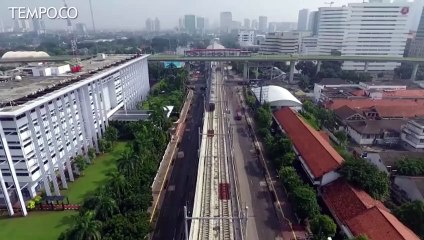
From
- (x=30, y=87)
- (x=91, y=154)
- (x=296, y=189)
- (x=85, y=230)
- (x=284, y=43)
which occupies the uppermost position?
(x=284, y=43)

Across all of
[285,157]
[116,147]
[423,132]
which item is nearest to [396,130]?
[423,132]

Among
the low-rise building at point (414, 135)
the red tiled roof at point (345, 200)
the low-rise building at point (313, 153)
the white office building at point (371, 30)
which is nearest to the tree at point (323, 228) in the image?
the red tiled roof at point (345, 200)

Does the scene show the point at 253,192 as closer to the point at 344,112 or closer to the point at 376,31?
the point at 344,112

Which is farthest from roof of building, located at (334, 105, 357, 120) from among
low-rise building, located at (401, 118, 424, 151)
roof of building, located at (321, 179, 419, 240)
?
roof of building, located at (321, 179, 419, 240)

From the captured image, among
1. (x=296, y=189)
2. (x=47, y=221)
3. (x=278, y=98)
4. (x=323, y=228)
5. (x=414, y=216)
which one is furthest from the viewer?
(x=278, y=98)

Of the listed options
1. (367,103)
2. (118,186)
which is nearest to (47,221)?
(118,186)

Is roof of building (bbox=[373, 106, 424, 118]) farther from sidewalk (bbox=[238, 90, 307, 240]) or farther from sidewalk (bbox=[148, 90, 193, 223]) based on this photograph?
sidewalk (bbox=[148, 90, 193, 223])

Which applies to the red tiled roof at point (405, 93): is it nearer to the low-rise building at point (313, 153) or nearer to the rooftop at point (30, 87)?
the low-rise building at point (313, 153)

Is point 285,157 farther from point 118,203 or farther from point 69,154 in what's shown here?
point 69,154
